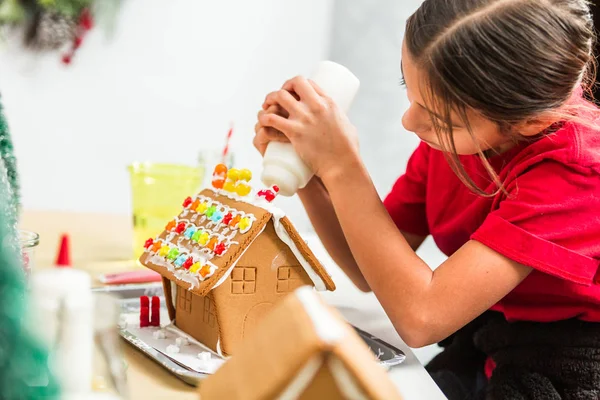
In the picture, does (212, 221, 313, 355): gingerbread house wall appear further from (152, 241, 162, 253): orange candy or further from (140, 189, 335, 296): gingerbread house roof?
(152, 241, 162, 253): orange candy

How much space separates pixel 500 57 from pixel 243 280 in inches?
13.8

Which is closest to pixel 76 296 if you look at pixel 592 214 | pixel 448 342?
pixel 592 214

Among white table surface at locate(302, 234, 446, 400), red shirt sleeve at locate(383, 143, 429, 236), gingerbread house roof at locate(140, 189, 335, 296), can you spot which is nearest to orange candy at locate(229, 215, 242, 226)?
gingerbread house roof at locate(140, 189, 335, 296)

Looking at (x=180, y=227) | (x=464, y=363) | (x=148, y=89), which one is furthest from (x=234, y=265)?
(x=148, y=89)

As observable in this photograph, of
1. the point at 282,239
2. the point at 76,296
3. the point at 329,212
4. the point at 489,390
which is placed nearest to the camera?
the point at 76,296

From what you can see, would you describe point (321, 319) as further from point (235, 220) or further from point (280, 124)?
point (280, 124)

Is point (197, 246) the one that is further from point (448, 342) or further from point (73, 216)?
point (73, 216)

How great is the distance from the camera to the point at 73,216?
4.58ft

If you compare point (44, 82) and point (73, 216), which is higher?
point (44, 82)

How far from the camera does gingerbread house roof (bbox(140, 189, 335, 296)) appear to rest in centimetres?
69

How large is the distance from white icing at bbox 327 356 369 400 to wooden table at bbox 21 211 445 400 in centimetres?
31

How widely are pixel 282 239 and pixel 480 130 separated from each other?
0.26 meters

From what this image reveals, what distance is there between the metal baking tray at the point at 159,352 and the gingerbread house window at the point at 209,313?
57mm

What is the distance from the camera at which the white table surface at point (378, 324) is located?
68cm
